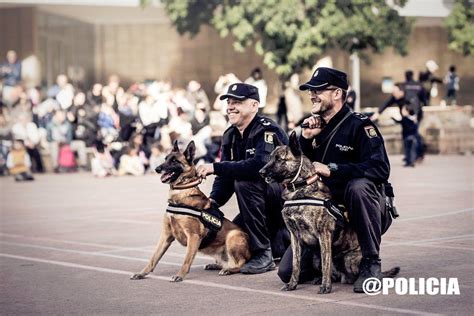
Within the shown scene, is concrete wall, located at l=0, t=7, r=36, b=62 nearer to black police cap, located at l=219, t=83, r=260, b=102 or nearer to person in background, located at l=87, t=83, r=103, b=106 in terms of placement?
person in background, located at l=87, t=83, r=103, b=106

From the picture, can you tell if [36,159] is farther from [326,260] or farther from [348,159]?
[326,260]

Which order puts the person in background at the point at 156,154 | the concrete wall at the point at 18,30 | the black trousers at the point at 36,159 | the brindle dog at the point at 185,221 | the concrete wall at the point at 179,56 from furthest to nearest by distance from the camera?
the concrete wall at the point at 179,56 → the concrete wall at the point at 18,30 → the black trousers at the point at 36,159 → the person in background at the point at 156,154 → the brindle dog at the point at 185,221

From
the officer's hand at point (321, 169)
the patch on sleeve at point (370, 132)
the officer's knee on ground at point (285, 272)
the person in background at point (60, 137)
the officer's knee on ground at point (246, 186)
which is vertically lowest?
the person in background at point (60, 137)

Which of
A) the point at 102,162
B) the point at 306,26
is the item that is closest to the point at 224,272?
the point at 102,162

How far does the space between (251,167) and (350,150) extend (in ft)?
4.19

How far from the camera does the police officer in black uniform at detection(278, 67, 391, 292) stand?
899 cm

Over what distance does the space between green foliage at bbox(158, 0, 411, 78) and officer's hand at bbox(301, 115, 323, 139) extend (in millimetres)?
29083

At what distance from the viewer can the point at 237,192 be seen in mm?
10461

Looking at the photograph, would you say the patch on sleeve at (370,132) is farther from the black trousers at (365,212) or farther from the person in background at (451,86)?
the person in background at (451,86)

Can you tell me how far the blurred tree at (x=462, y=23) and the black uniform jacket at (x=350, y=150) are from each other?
4222cm

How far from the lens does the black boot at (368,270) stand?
352 inches

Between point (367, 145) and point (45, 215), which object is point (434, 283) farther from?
point (45, 215)

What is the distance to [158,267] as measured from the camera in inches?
430

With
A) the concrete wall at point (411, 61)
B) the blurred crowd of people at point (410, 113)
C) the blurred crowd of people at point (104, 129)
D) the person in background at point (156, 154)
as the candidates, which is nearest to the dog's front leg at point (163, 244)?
the blurred crowd of people at point (104, 129)
